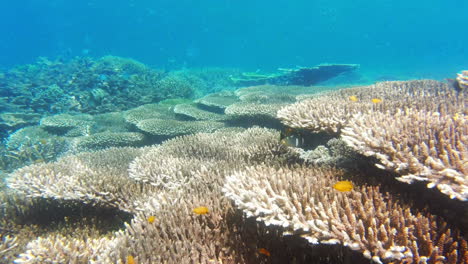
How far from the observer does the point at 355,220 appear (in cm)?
188

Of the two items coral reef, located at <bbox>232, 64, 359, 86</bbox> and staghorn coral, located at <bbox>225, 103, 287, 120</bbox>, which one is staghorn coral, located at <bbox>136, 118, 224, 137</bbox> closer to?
staghorn coral, located at <bbox>225, 103, 287, 120</bbox>

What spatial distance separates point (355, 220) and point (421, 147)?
1.00 metres

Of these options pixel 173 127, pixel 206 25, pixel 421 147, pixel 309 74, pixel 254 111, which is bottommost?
pixel 421 147

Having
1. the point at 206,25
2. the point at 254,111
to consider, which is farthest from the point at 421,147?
the point at 206,25

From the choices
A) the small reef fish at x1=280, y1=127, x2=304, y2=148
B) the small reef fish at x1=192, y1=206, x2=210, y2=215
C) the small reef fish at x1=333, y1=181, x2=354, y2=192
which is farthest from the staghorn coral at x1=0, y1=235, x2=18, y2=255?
the small reef fish at x1=333, y1=181, x2=354, y2=192

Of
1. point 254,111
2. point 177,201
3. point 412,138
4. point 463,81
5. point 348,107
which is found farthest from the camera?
point 254,111

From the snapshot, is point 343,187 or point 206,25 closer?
point 343,187

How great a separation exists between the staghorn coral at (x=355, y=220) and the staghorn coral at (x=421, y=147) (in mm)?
305

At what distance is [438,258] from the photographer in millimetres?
1660

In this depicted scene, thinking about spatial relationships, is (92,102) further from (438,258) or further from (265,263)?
(438,258)

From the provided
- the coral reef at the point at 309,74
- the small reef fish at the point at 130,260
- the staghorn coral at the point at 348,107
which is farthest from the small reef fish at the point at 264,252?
the coral reef at the point at 309,74

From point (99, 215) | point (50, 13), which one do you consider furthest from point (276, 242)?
point (50, 13)

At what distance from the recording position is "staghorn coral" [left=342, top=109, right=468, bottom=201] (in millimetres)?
1931

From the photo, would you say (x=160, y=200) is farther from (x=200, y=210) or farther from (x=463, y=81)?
(x=463, y=81)
